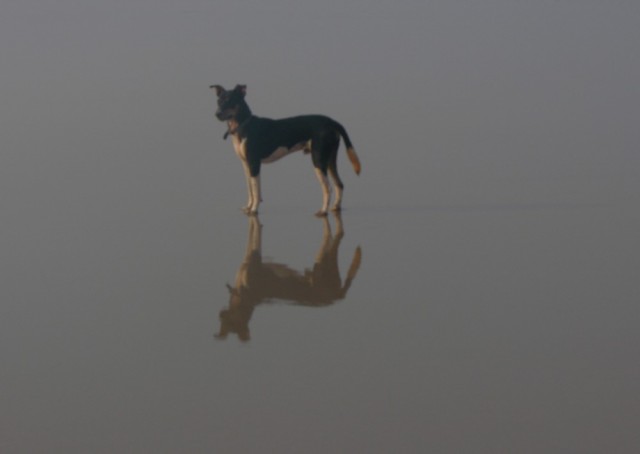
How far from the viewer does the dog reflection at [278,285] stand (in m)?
6.48

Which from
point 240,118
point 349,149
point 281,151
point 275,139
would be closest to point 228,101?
point 240,118

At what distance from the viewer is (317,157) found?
443 inches

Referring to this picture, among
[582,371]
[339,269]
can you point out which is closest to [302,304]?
[339,269]

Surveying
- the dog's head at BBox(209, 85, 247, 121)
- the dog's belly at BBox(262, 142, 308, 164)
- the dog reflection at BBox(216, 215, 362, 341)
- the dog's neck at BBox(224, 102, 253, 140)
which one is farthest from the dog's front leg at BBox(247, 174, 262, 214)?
the dog reflection at BBox(216, 215, 362, 341)

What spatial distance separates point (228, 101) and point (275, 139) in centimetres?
58

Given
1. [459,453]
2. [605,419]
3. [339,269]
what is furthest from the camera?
[339,269]

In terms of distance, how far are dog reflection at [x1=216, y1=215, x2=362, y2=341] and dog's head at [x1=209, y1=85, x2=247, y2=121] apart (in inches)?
89.3

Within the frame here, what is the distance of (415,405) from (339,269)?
3.37 metres

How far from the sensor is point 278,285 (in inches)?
292

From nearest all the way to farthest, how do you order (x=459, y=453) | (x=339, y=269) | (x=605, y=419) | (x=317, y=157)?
(x=459, y=453) → (x=605, y=419) → (x=339, y=269) → (x=317, y=157)

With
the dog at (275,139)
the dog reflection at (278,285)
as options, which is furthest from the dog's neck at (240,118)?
the dog reflection at (278,285)

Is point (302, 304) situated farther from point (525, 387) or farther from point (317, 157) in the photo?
point (317, 157)

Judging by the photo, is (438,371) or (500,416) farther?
(438,371)

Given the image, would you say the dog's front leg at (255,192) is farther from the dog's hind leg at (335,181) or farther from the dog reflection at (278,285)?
the dog reflection at (278,285)
